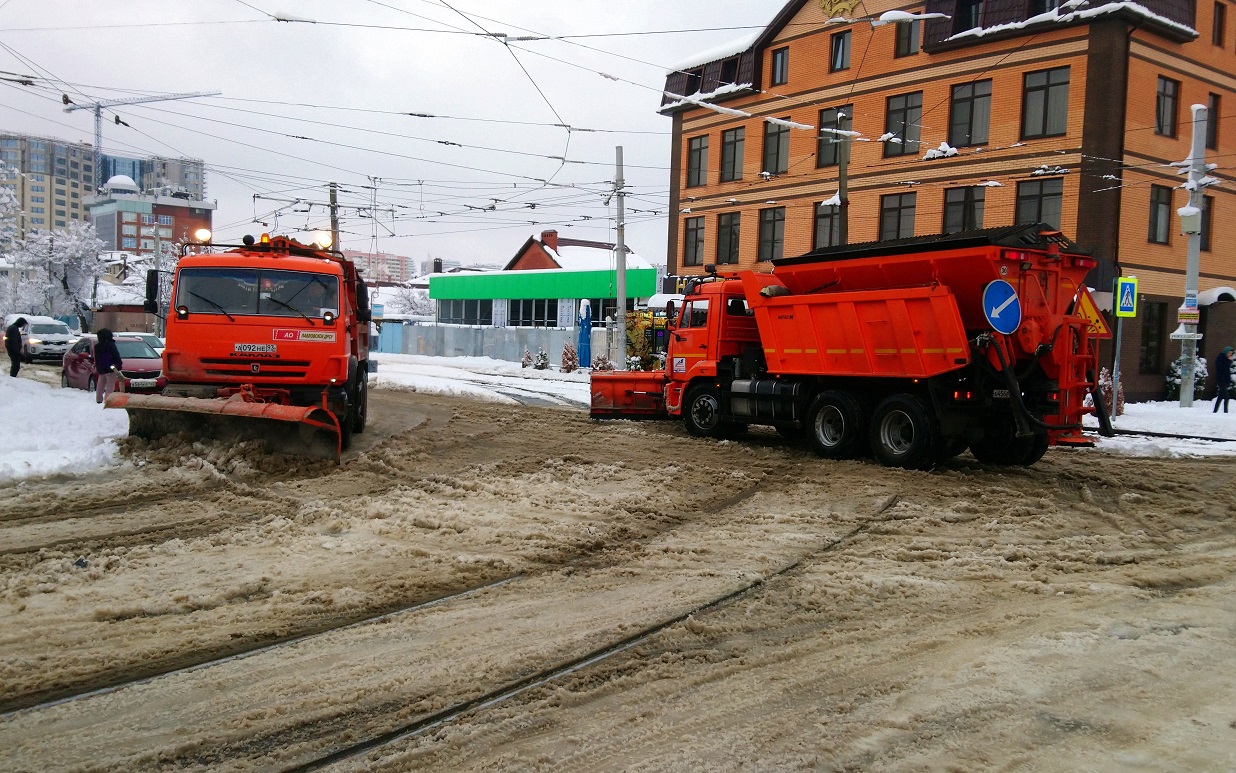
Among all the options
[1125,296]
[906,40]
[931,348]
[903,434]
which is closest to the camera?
[931,348]

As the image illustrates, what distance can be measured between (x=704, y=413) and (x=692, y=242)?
80.5 feet

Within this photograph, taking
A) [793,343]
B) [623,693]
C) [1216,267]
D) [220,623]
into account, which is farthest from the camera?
[1216,267]

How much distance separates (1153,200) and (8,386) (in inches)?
1150

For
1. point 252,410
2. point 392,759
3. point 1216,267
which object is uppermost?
point 1216,267

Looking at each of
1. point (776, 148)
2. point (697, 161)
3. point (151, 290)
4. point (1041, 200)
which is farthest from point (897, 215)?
point (151, 290)

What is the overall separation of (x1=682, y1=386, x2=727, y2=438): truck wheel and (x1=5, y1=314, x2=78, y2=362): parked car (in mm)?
28459

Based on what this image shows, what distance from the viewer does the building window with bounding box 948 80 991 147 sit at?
28625 millimetres

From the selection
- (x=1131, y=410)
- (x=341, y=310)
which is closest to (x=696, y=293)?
(x=341, y=310)

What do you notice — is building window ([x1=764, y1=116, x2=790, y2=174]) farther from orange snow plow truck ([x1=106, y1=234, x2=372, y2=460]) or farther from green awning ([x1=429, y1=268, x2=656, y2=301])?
orange snow plow truck ([x1=106, y1=234, x2=372, y2=460])

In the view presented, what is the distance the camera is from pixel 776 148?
35375 mm

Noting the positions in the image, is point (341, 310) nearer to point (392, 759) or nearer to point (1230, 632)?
point (392, 759)

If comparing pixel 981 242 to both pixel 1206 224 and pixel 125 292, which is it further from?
pixel 125 292

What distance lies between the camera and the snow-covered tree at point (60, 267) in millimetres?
60156

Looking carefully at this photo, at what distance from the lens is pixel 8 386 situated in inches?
600
